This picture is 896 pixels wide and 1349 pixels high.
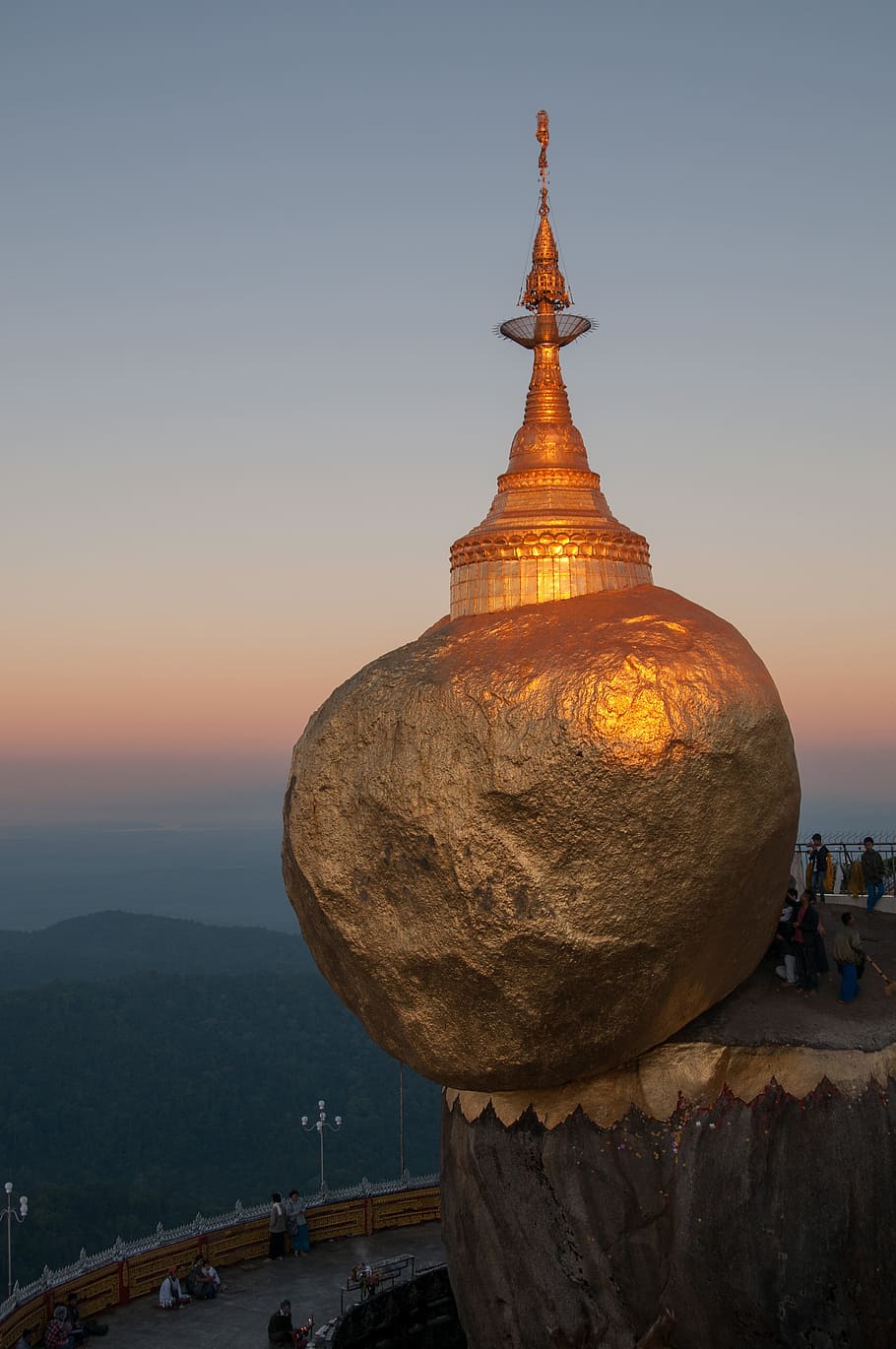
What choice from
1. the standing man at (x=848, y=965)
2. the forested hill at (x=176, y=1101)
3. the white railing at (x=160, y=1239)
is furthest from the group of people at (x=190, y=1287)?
the forested hill at (x=176, y=1101)

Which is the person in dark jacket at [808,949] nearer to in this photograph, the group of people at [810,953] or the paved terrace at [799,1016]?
the group of people at [810,953]

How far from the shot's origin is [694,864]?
1006 cm

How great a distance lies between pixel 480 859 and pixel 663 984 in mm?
1734

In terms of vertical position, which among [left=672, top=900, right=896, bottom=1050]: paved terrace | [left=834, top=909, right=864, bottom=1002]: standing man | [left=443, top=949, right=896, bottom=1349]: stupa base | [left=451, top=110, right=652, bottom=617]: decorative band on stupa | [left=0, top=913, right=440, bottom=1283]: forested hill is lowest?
[left=0, top=913, right=440, bottom=1283]: forested hill

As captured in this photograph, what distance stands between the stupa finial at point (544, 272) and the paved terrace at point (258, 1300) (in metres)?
11.5

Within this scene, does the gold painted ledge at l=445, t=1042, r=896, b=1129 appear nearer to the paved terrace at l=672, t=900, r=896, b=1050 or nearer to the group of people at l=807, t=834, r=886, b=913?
the paved terrace at l=672, t=900, r=896, b=1050

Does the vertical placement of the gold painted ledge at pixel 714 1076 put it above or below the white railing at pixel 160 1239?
above

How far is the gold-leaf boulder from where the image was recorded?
989 centimetres

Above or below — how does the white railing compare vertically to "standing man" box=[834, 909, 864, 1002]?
below

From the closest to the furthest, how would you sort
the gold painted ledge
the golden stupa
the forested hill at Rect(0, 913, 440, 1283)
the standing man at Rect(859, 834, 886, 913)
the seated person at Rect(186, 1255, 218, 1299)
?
the golden stupa < the gold painted ledge < the standing man at Rect(859, 834, 886, 913) < the seated person at Rect(186, 1255, 218, 1299) < the forested hill at Rect(0, 913, 440, 1283)

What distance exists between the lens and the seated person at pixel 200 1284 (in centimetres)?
1684

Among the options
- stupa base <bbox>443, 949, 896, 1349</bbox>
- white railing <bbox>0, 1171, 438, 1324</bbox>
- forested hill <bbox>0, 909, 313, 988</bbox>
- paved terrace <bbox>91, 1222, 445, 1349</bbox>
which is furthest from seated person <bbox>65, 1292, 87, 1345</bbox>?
forested hill <bbox>0, 909, 313, 988</bbox>

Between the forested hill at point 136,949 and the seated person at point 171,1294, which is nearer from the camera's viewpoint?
the seated person at point 171,1294

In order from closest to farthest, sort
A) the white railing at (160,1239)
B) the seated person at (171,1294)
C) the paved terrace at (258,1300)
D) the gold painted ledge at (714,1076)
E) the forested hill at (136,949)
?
1. the gold painted ledge at (714,1076)
2. the paved terrace at (258,1300)
3. the white railing at (160,1239)
4. the seated person at (171,1294)
5. the forested hill at (136,949)
